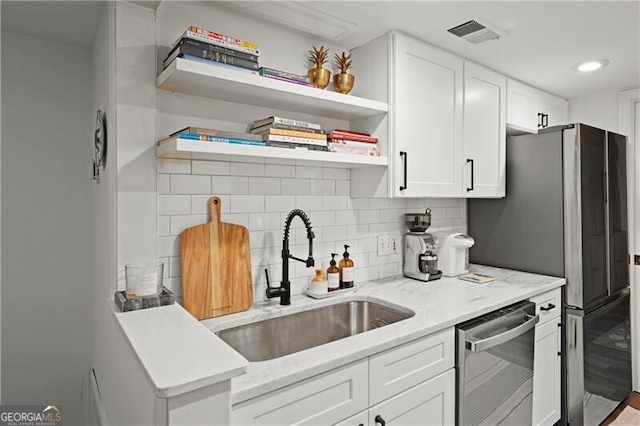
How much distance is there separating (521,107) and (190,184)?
236 centimetres

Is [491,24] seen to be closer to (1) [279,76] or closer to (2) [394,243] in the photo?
(1) [279,76]

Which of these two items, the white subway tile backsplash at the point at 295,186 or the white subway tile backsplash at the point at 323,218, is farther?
the white subway tile backsplash at the point at 323,218

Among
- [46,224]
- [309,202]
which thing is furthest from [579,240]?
[46,224]

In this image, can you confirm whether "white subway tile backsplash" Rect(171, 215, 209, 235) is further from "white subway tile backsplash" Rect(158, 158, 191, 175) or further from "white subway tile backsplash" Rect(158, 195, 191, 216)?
"white subway tile backsplash" Rect(158, 158, 191, 175)

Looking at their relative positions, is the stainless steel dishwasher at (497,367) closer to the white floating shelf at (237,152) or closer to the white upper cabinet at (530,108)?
the white floating shelf at (237,152)

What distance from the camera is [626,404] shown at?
8.98ft

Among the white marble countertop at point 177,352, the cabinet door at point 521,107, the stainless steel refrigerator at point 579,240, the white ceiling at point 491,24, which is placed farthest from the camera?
the cabinet door at point 521,107

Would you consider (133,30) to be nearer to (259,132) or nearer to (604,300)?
(259,132)

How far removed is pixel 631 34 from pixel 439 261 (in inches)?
62.7

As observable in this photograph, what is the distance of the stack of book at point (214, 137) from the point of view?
1424mm

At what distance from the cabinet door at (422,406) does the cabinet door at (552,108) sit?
2338 mm

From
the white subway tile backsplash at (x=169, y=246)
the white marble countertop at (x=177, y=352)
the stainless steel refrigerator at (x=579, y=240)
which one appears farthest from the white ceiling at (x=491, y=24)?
the white marble countertop at (x=177, y=352)

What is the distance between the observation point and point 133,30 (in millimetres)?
1508

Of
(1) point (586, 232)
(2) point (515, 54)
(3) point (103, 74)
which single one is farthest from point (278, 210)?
(1) point (586, 232)
